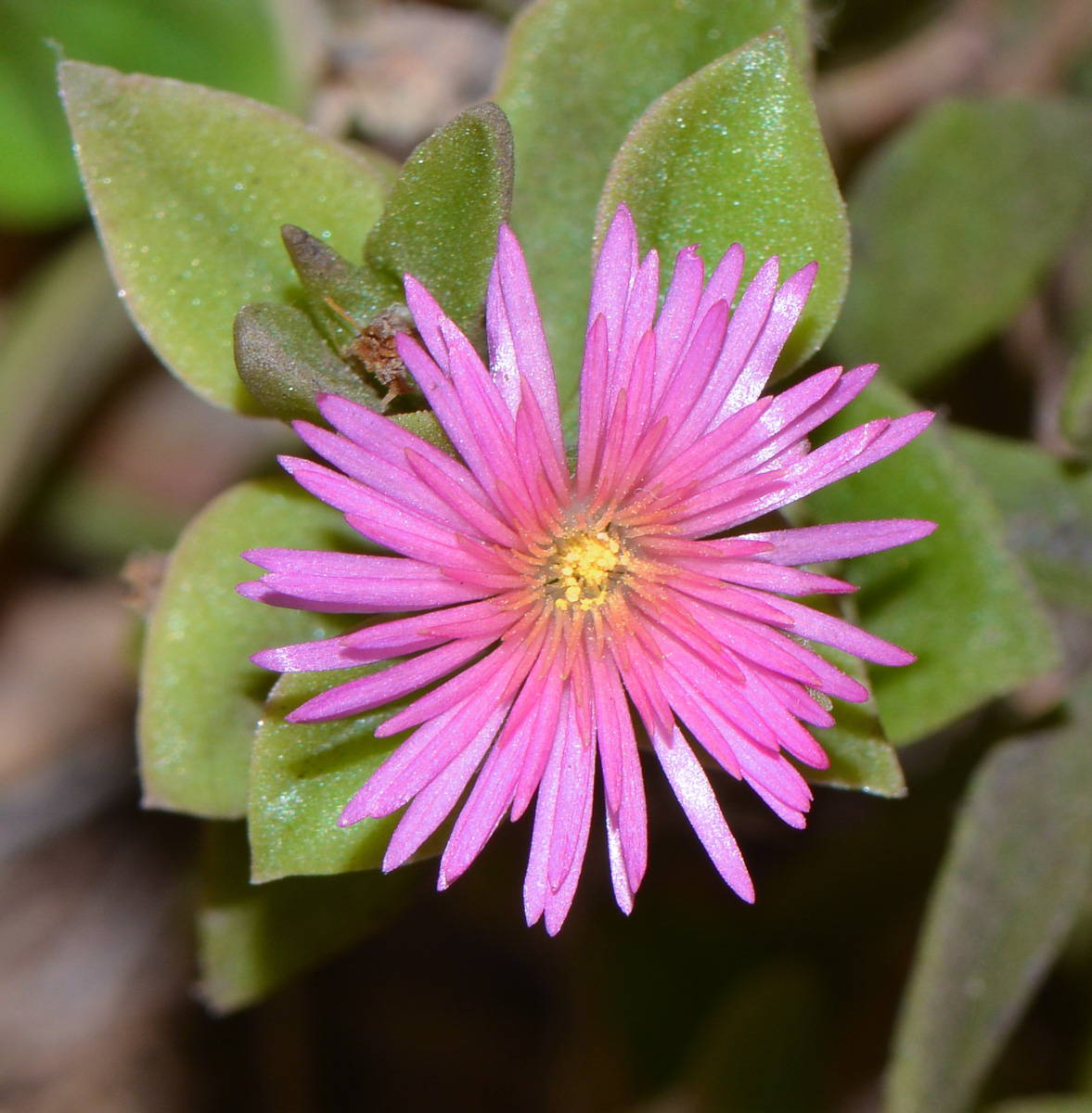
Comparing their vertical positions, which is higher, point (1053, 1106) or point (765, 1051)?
point (765, 1051)

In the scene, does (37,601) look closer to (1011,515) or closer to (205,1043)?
(205,1043)

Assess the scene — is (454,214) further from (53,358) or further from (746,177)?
(53,358)

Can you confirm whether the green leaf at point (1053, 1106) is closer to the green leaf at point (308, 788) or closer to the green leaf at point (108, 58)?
the green leaf at point (308, 788)

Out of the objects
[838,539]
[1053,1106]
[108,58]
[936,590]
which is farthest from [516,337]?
[1053,1106]

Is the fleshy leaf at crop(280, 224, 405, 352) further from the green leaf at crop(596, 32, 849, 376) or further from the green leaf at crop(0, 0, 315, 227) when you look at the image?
the green leaf at crop(0, 0, 315, 227)

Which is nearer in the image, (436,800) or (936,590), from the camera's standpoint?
(436,800)

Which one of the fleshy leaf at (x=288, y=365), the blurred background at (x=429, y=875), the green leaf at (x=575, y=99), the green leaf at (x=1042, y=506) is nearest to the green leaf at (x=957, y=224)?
the blurred background at (x=429, y=875)

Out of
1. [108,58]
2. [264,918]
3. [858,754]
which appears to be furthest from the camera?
[108,58]
